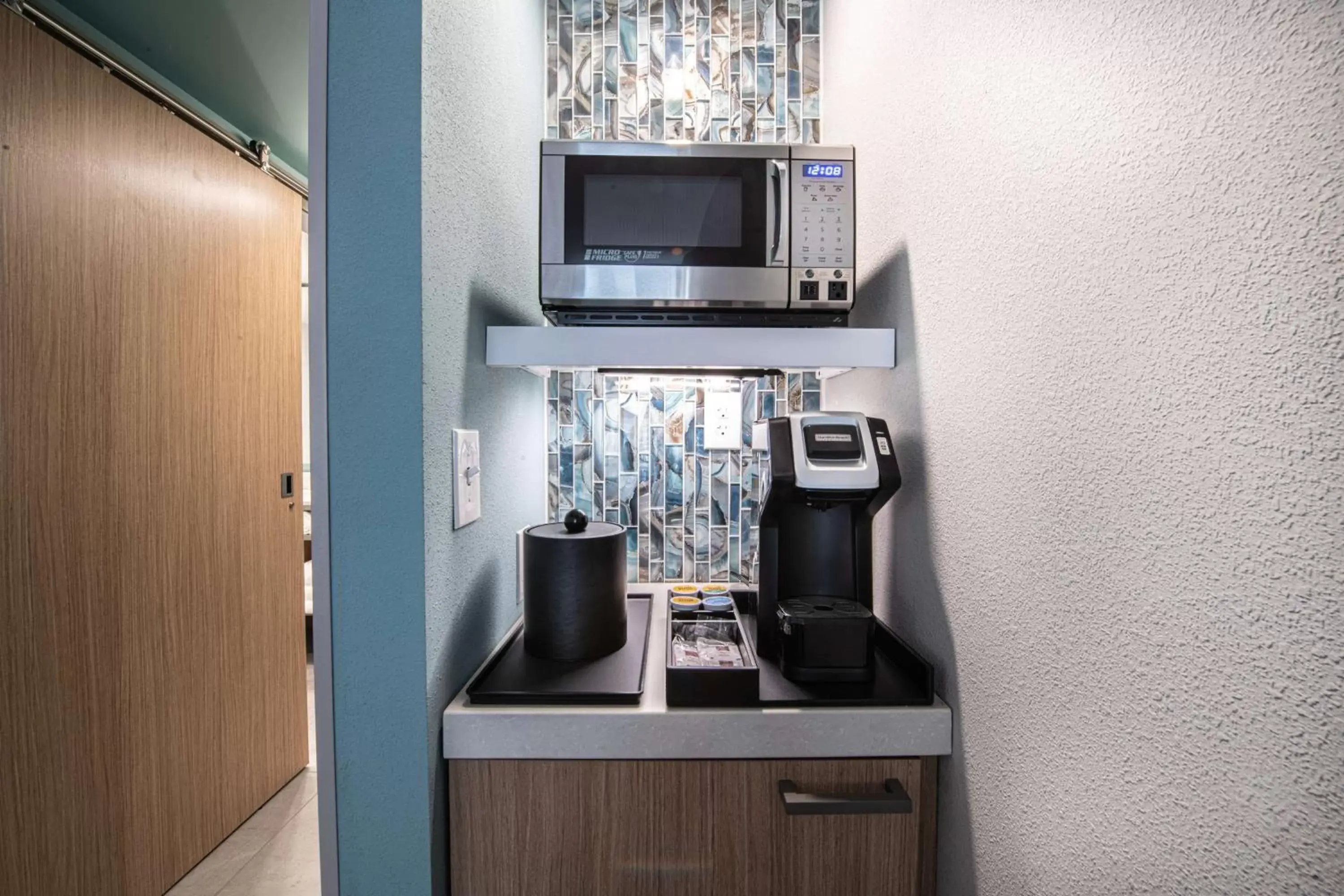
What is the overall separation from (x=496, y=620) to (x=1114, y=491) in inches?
41.4

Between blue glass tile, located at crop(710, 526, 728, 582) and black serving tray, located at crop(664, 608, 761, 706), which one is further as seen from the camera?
blue glass tile, located at crop(710, 526, 728, 582)

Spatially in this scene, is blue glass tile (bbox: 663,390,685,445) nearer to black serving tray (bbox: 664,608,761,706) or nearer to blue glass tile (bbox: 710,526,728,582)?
blue glass tile (bbox: 710,526,728,582)

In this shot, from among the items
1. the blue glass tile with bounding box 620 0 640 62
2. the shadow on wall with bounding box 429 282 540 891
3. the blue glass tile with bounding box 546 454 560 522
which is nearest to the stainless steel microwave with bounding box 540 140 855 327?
the shadow on wall with bounding box 429 282 540 891

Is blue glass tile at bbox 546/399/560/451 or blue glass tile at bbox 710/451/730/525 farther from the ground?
blue glass tile at bbox 546/399/560/451

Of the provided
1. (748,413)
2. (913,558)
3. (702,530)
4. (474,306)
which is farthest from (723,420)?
(474,306)

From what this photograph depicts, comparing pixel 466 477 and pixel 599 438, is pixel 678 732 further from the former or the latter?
pixel 599 438

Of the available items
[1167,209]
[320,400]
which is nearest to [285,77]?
[320,400]

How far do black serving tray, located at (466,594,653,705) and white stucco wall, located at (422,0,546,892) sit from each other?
0.15 feet

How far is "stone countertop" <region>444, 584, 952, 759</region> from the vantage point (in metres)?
0.89

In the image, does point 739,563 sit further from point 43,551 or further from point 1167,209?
point 43,551

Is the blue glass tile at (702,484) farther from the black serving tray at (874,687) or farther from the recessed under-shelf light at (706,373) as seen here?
the black serving tray at (874,687)

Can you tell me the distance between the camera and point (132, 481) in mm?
1582

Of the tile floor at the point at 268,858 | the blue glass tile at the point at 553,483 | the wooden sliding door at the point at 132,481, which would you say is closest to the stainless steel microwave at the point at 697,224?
the blue glass tile at the point at 553,483

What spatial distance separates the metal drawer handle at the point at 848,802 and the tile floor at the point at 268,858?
63.6 inches
